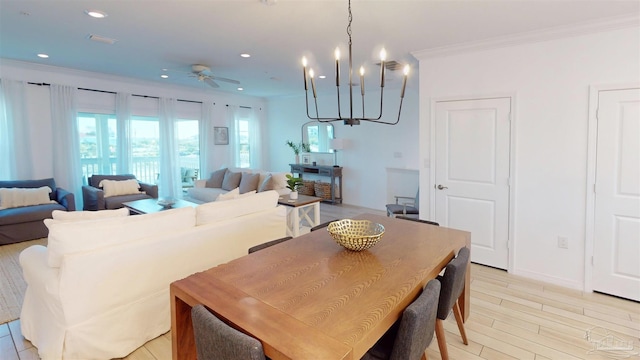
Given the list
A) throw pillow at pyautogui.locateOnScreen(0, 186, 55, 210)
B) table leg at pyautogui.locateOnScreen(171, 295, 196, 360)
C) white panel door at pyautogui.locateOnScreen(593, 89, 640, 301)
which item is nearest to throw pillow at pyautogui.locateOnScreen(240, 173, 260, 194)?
throw pillow at pyautogui.locateOnScreen(0, 186, 55, 210)

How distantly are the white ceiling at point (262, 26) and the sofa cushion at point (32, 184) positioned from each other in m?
1.81

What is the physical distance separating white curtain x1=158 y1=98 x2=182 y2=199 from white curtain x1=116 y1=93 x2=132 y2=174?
60 cm

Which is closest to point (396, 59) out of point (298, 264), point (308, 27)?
point (308, 27)

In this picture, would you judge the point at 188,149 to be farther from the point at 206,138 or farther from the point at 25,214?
the point at 25,214

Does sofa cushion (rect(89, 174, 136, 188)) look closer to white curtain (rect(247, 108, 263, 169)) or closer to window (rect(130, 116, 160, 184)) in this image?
window (rect(130, 116, 160, 184))

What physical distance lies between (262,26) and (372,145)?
165 inches

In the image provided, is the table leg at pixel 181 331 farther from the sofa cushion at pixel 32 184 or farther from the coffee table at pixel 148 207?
the sofa cushion at pixel 32 184

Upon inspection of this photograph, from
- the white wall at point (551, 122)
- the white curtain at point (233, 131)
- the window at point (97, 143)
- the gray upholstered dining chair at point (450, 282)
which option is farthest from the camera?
the white curtain at point (233, 131)

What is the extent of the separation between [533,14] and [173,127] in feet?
20.6

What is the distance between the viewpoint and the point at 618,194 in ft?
9.84

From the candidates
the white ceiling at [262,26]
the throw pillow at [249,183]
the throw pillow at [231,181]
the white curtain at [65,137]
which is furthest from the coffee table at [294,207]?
the white curtain at [65,137]

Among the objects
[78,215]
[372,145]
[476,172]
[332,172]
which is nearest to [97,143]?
[78,215]

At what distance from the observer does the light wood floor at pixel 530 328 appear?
223cm

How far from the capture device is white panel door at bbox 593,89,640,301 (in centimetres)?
291
